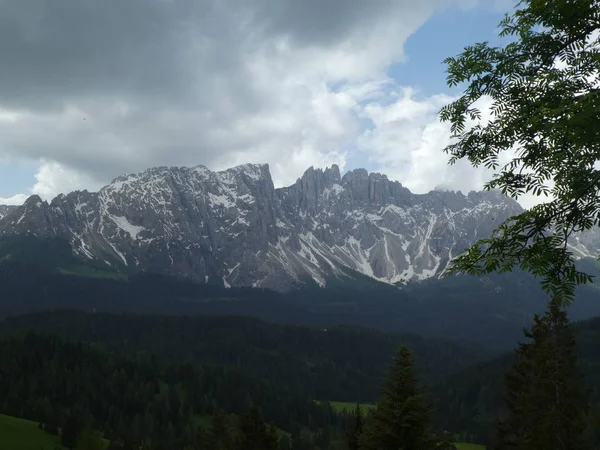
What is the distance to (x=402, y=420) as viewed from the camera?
80.8ft

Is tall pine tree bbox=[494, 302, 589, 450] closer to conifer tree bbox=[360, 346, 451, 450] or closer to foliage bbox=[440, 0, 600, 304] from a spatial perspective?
conifer tree bbox=[360, 346, 451, 450]

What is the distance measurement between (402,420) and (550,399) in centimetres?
1445

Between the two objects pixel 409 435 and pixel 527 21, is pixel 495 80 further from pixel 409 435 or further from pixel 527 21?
pixel 409 435

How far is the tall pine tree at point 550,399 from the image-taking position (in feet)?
104

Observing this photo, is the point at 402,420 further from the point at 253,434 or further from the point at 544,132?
the point at 253,434

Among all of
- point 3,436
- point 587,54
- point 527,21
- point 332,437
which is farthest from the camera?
point 332,437

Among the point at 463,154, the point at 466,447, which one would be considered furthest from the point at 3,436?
the point at 463,154

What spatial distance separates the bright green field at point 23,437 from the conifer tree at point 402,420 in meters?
140

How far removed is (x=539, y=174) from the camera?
38.6 feet

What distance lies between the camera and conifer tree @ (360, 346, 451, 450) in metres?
24.7

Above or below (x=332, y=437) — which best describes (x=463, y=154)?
Answer: above

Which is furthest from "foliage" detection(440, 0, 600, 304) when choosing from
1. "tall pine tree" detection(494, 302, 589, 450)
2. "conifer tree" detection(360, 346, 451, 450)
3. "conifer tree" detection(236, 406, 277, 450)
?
"conifer tree" detection(236, 406, 277, 450)

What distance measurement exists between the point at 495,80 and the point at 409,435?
1841 centimetres

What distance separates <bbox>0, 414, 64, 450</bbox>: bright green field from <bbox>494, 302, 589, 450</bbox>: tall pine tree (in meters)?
137
